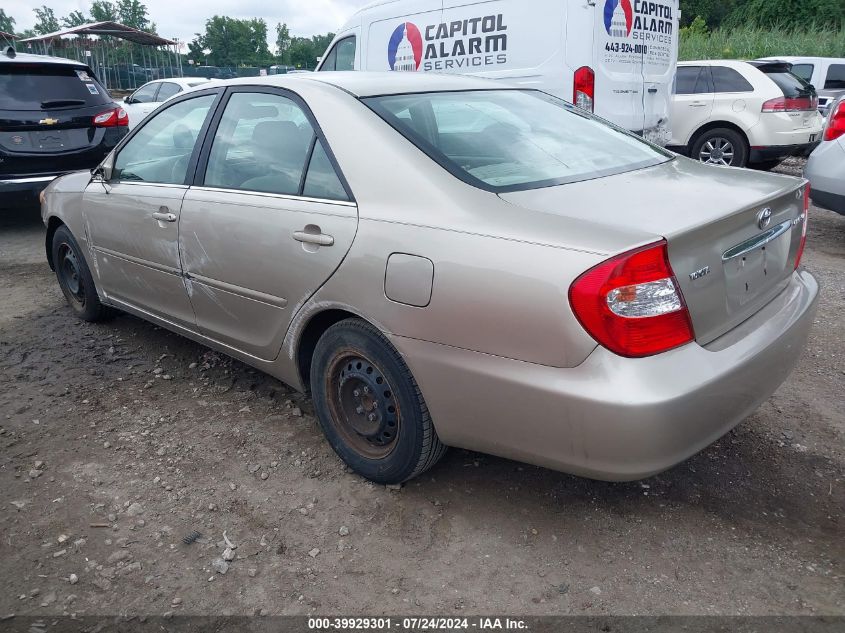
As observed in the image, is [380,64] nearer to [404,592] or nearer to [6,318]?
[6,318]

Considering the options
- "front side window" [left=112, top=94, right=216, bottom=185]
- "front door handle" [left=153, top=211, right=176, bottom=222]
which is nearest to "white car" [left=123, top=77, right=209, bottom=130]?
"front side window" [left=112, top=94, right=216, bottom=185]

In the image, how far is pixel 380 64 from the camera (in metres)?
8.45

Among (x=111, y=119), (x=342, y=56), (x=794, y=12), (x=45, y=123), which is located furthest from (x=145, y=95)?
(x=794, y=12)

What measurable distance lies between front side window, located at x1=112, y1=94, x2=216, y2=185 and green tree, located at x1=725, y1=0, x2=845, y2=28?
110 ft

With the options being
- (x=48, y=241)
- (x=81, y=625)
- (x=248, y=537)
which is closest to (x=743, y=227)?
(x=248, y=537)

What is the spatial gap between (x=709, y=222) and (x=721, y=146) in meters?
8.56

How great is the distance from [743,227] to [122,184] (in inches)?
124

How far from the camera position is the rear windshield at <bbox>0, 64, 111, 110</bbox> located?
699 centimetres

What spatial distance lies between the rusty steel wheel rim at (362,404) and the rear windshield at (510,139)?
0.82 m

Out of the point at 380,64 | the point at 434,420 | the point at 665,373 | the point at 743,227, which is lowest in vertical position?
the point at 434,420

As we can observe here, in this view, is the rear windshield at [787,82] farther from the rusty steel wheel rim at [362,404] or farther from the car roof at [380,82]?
the rusty steel wheel rim at [362,404]

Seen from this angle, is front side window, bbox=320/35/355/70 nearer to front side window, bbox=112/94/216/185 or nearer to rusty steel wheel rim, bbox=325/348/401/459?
front side window, bbox=112/94/216/185

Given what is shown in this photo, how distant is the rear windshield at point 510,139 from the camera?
104 inches

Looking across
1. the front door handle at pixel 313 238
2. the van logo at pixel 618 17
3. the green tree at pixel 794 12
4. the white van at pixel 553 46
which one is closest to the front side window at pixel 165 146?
the front door handle at pixel 313 238
